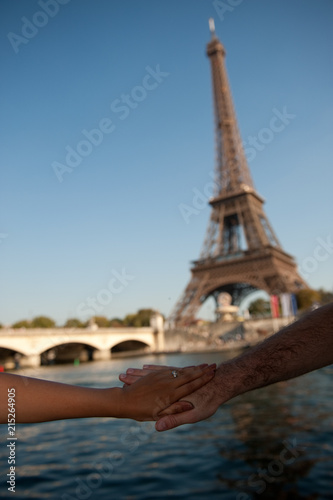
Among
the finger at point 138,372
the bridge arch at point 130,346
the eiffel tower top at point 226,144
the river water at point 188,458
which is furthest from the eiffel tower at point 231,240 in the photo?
the finger at point 138,372

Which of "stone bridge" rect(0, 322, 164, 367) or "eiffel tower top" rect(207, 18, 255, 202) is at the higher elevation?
"eiffel tower top" rect(207, 18, 255, 202)

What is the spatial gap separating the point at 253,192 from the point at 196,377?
6382 cm

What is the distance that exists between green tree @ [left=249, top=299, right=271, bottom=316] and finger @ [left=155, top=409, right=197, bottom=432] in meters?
91.0

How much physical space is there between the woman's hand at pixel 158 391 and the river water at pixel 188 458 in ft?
15.2

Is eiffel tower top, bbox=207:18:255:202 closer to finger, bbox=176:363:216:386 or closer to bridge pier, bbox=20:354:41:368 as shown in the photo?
bridge pier, bbox=20:354:41:368

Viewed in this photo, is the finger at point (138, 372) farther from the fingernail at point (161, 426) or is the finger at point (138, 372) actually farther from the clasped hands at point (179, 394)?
the fingernail at point (161, 426)

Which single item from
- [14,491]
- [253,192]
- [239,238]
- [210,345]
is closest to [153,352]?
[210,345]

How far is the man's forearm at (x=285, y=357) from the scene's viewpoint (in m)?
2.33

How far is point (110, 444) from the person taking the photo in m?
10.5

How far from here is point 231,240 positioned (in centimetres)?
6762

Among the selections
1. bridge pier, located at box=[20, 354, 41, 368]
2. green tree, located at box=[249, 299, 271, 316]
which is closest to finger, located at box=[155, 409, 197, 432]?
bridge pier, located at box=[20, 354, 41, 368]

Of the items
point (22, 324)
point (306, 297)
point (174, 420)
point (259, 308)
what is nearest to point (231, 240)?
point (306, 297)

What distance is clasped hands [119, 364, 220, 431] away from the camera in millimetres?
2422

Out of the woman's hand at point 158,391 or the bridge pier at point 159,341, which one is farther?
the bridge pier at point 159,341
